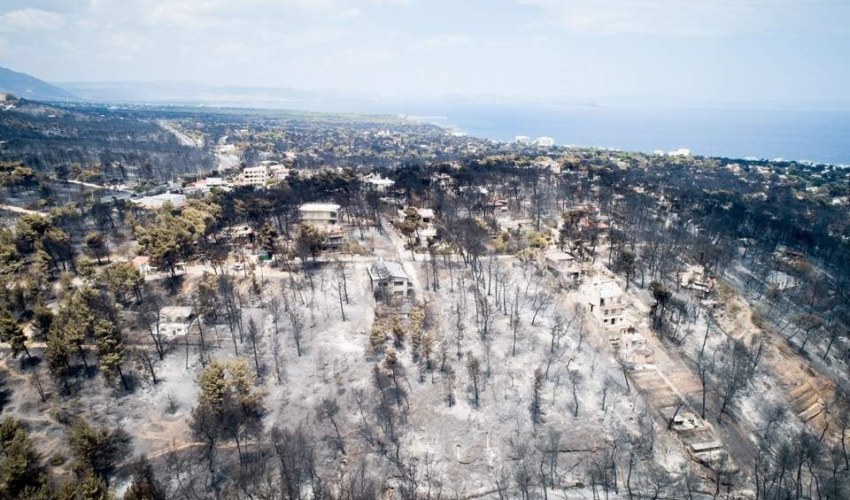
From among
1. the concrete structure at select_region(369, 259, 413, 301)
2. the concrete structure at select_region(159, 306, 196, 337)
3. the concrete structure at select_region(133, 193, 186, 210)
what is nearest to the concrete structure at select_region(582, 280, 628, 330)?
the concrete structure at select_region(369, 259, 413, 301)

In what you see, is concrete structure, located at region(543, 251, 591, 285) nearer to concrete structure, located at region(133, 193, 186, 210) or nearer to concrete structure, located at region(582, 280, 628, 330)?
concrete structure, located at region(582, 280, 628, 330)

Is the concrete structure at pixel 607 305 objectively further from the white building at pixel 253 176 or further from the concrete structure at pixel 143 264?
the white building at pixel 253 176

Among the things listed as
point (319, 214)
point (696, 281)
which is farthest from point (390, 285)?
point (696, 281)

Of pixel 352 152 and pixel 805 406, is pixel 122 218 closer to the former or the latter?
pixel 805 406

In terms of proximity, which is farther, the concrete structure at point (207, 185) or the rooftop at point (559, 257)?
the concrete structure at point (207, 185)

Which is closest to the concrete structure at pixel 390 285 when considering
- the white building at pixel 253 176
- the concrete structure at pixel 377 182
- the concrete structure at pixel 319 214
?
the concrete structure at pixel 319 214

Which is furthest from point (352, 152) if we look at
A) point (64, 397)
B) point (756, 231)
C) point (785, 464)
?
point (785, 464)
